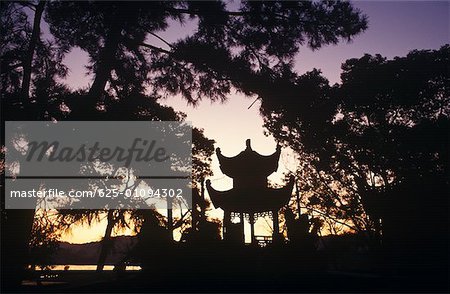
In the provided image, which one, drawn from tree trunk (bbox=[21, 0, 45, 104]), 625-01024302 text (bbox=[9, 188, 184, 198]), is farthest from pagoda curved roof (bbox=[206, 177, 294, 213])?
tree trunk (bbox=[21, 0, 45, 104])

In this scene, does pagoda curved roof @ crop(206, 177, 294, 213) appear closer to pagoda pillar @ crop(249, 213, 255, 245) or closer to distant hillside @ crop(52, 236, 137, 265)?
pagoda pillar @ crop(249, 213, 255, 245)

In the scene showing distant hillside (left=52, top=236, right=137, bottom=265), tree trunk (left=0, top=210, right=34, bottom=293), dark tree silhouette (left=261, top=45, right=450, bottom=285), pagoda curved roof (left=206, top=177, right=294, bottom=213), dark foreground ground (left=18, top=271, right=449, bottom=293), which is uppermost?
dark tree silhouette (left=261, top=45, right=450, bottom=285)

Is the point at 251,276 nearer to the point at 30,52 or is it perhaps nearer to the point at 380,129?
the point at 30,52

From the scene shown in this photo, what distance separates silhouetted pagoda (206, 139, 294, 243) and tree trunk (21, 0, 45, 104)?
511 centimetres

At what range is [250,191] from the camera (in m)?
9.06

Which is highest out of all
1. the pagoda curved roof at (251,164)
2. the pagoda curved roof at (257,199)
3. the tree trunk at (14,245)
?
the pagoda curved roof at (251,164)

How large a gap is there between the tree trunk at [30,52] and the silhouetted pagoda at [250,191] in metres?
5.11

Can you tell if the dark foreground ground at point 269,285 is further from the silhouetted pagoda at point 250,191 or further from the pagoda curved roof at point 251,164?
the pagoda curved roof at point 251,164

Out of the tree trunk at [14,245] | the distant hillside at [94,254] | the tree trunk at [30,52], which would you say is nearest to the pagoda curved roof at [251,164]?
the distant hillside at [94,254]

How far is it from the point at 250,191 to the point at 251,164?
0.76m

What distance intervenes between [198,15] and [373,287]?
6726mm

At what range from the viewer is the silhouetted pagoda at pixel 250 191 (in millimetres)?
9055

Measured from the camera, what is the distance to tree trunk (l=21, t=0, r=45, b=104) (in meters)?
7.19

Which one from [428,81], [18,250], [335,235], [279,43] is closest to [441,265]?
[279,43]
